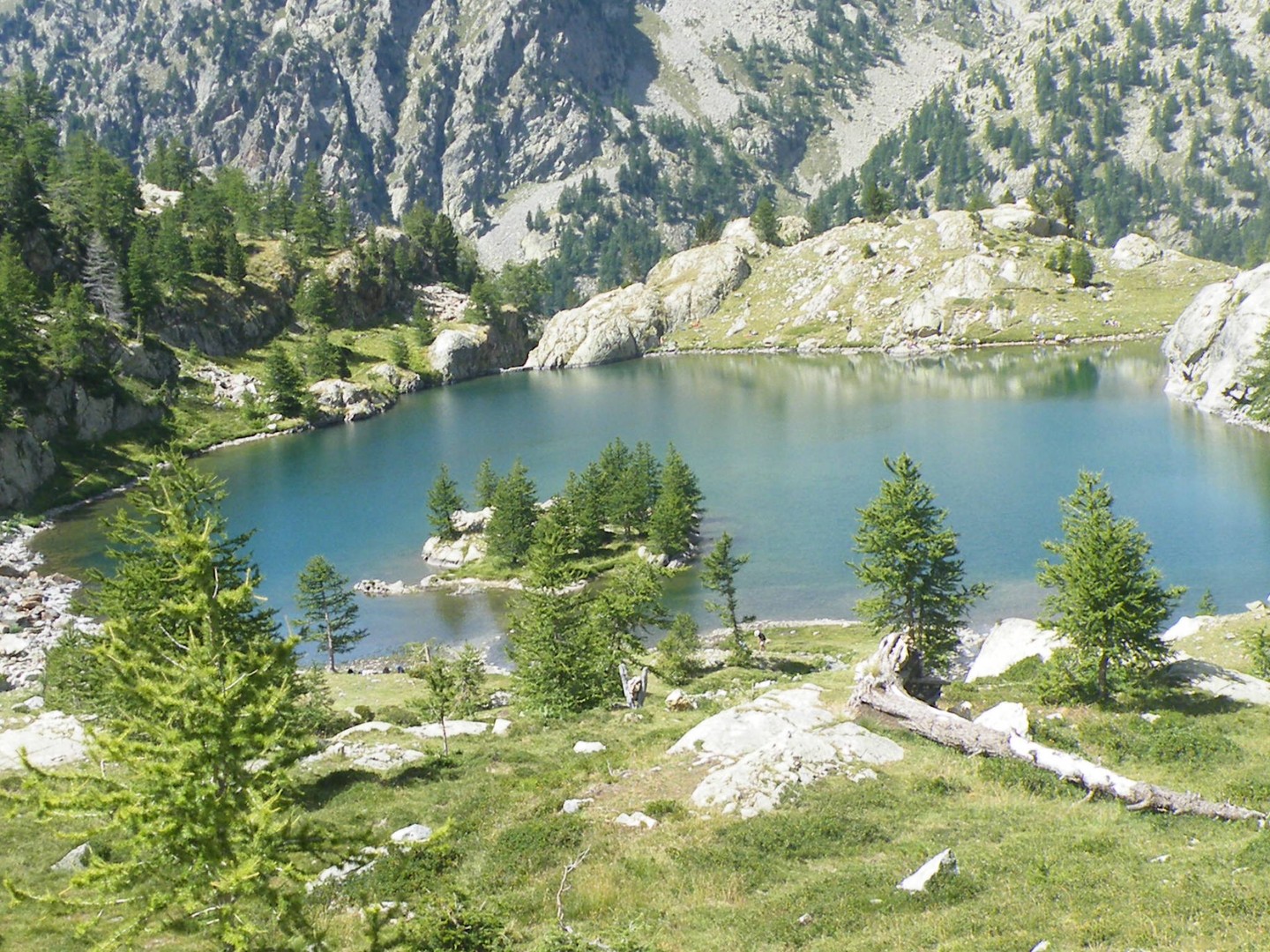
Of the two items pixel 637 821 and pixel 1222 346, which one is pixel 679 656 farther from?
pixel 1222 346

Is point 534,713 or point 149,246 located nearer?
point 534,713

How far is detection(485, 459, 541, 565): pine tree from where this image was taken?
79688 mm

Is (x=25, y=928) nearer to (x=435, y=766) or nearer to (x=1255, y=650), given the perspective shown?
(x=435, y=766)

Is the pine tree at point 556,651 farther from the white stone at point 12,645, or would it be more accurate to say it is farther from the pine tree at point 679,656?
the white stone at point 12,645

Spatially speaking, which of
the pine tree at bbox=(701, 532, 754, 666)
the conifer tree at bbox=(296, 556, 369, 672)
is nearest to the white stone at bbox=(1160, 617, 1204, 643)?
the pine tree at bbox=(701, 532, 754, 666)

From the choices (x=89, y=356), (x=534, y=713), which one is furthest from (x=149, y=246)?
(x=534, y=713)

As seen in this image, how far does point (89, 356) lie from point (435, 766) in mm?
118645

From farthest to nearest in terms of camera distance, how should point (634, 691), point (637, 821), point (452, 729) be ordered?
1. point (634, 691)
2. point (452, 729)
3. point (637, 821)

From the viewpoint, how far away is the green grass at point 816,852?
15180 millimetres

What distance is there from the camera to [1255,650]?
36.3 meters

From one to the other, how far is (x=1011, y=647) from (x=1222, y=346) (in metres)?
103

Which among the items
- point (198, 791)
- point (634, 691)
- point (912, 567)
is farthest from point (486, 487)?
point (198, 791)

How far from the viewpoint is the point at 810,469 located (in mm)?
100062

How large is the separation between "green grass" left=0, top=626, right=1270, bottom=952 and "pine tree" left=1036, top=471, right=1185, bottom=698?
3930mm
